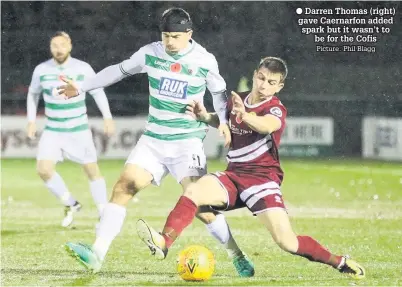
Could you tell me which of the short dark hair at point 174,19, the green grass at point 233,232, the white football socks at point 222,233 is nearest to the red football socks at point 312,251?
the green grass at point 233,232

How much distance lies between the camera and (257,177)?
7.06m

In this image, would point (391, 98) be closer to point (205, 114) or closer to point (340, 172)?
point (340, 172)

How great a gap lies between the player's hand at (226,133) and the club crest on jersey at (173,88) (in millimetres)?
574

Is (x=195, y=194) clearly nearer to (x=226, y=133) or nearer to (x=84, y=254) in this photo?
(x=226, y=133)

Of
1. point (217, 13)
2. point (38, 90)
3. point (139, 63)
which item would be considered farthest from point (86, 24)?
point (139, 63)

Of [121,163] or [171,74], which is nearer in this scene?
[171,74]

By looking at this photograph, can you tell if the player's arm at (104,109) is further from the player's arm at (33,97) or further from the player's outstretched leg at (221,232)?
the player's outstretched leg at (221,232)

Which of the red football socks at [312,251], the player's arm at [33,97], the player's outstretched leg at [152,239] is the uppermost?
the player's arm at [33,97]

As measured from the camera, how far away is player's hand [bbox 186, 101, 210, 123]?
7090 millimetres

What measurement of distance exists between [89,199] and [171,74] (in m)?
6.68

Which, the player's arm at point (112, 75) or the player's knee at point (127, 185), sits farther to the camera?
the player's arm at point (112, 75)

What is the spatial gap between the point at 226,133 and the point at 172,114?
695 millimetres

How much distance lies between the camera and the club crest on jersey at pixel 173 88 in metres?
7.56

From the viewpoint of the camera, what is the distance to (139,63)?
7672 millimetres
